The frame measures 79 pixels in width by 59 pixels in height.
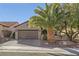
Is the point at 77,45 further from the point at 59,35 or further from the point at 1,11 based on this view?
the point at 1,11

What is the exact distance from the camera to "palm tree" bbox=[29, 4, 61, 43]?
→ 1091 cm

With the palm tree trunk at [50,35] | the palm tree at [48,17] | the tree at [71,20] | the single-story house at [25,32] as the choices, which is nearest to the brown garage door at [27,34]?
the single-story house at [25,32]

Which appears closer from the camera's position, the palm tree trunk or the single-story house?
the palm tree trunk

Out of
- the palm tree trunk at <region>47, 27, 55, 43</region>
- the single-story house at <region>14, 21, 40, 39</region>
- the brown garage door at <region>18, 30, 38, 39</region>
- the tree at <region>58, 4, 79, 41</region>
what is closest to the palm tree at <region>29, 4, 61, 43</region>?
the palm tree trunk at <region>47, 27, 55, 43</region>

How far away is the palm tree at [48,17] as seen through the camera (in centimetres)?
1091

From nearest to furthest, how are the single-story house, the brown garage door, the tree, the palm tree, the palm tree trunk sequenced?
the tree → the palm tree → the palm tree trunk → the single-story house → the brown garage door

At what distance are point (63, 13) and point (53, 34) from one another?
131 cm

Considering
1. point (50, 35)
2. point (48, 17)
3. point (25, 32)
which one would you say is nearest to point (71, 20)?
point (48, 17)

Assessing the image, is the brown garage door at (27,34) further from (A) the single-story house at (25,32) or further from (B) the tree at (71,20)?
(B) the tree at (71,20)

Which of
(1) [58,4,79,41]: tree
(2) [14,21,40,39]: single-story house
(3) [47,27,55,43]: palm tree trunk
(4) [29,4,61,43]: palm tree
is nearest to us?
(1) [58,4,79,41]: tree

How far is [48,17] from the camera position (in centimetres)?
1109

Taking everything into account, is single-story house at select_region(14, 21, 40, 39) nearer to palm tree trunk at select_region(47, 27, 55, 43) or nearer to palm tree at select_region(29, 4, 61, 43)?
palm tree trunk at select_region(47, 27, 55, 43)

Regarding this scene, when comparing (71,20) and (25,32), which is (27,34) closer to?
(25,32)

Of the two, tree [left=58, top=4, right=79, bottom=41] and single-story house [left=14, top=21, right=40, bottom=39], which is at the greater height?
tree [left=58, top=4, right=79, bottom=41]
